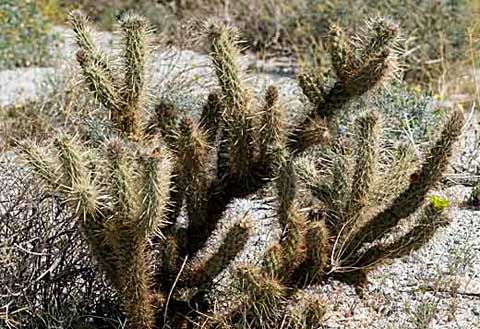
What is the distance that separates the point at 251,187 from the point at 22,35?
21.4 feet

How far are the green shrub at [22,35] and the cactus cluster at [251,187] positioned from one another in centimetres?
589

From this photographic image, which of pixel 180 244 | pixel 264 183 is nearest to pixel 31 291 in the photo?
pixel 180 244

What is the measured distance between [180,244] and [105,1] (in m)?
8.80

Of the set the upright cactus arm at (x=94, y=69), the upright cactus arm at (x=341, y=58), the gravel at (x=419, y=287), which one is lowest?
the gravel at (x=419, y=287)

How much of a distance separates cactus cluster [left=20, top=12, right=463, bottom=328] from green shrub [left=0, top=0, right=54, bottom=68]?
19.3 ft

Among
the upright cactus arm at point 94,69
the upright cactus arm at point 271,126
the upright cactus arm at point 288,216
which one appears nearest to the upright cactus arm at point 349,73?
the upright cactus arm at point 271,126

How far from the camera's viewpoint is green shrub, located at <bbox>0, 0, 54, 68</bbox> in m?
9.34

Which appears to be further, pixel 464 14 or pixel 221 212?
pixel 464 14

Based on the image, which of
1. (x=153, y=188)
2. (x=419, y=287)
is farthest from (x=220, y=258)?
(x=419, y=287)

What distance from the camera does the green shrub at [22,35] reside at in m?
9.34

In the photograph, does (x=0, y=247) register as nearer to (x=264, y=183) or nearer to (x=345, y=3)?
(x=264, y=183)

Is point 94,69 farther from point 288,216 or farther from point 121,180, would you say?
point 288,216

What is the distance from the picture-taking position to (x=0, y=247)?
3.60 metres

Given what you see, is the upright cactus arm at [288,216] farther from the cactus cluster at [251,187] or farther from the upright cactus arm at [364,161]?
the upright cactus arm at [364,161]
